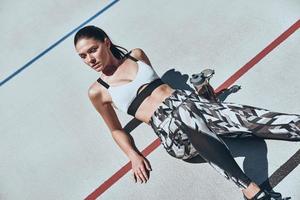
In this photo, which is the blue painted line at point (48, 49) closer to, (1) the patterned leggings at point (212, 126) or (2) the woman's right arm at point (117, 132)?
(2) the woman's right arm at point (117, 132)

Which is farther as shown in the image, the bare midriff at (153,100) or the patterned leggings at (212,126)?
the bare midriff at (153,100)

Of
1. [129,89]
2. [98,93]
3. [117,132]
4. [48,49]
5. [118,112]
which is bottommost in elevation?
[117,132]

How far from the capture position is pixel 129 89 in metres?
4.08

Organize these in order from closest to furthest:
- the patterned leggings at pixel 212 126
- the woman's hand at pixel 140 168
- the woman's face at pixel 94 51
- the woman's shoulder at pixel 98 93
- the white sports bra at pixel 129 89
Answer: the patterned leggings at pixel 212 126
the woman's face at pixel 94 51
the white sports bra at pixel 129 89
the woman's shoulder at pixel 98 93
the woman's hand at pixel 140 168

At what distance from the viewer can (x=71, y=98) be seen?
537cm

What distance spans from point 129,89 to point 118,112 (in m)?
0.97

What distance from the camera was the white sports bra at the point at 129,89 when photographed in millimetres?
4086

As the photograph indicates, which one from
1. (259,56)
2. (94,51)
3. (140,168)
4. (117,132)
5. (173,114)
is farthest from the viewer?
(259,56)

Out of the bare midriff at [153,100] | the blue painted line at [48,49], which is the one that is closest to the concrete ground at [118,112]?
the blue painted line at [48,49]

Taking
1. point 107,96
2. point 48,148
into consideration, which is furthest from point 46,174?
point 107,96

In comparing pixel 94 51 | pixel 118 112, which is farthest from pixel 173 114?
pixel 118 112

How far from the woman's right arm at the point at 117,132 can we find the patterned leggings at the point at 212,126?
1.57 feet

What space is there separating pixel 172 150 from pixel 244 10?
93.6 inches

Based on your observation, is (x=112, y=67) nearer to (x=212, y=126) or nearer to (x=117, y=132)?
(x=117, y=132)
